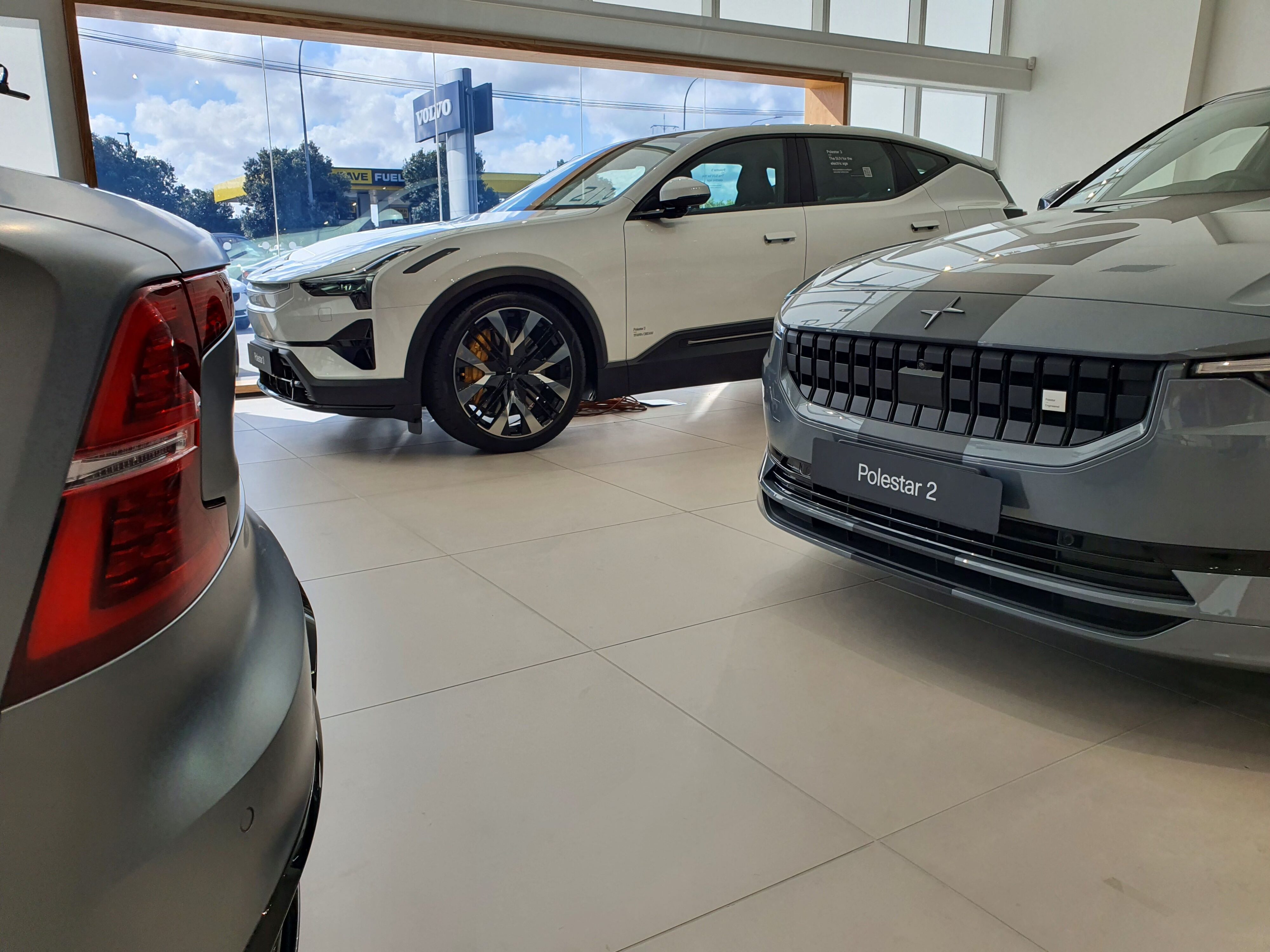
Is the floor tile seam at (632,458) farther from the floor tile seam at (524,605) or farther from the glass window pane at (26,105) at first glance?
the glass window pane at (26,105)

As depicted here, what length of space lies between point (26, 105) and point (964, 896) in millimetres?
6967

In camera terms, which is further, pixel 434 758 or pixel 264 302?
pixel 264 302

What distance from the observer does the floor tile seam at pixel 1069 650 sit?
6.52ft

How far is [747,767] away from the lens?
5.79ft

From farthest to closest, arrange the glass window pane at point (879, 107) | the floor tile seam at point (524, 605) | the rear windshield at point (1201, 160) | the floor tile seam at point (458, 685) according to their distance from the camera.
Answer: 1. the glass window pane at point (879, 107)
2. the rear windshield at point (1201, 160)
3. the floor tile seam at point (524, 605)
4. the floor tile seam at point (458, 685)

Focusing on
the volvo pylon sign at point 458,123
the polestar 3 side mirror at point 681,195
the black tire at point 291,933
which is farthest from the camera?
the volvo pylon sign at point 458,123

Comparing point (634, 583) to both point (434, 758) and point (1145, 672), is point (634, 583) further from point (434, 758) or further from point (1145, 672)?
point (1145, 672)

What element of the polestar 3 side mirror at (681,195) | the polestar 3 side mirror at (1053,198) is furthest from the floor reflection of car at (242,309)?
the polestar 3 side mirror at (1053,198)

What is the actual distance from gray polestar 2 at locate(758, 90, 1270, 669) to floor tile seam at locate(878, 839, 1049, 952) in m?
0.57

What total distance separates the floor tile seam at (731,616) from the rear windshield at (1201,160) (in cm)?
139

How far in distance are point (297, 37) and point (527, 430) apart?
4269 mm

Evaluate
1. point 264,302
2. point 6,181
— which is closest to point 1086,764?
point 6,181

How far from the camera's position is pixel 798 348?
2.41m

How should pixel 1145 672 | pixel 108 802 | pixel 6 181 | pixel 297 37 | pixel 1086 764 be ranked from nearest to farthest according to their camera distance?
pixel 108 802
pixel 6 181
pixel 1086 764
pixel 1145 672
pixel 297 37
